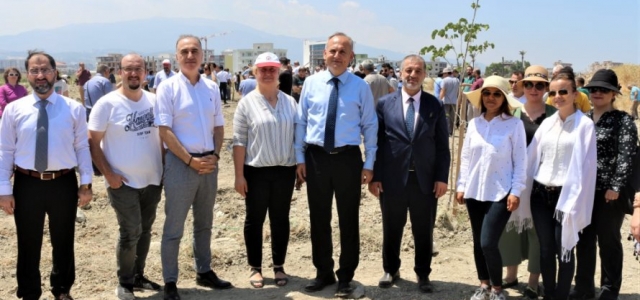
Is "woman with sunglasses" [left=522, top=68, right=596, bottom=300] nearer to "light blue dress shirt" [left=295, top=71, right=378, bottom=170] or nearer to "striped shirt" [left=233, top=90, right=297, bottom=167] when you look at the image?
"light blue dress shirt" [left=295, top=71, right=378, bottom=170]

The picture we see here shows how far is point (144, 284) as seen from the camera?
4938 mm

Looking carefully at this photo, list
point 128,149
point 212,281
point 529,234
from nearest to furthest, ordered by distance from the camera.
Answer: point 128,149 → point 529,234 → point 212,281

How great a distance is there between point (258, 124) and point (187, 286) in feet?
5.53

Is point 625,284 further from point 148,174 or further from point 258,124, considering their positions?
point 148,174

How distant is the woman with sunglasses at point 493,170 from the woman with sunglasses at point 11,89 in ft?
23.5

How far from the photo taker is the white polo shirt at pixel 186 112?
14.2 ft

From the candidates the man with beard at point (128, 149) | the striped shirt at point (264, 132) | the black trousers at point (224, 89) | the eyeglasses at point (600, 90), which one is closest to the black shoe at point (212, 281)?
the man with beard at point (128, 149)

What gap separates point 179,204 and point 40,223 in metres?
1.03

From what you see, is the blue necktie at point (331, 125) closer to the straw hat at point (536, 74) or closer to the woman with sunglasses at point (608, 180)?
the straw hat at point (536, 74)

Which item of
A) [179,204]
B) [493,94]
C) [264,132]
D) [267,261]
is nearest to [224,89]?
[267,261]

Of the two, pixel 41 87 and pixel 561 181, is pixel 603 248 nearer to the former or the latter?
pixel 561 181

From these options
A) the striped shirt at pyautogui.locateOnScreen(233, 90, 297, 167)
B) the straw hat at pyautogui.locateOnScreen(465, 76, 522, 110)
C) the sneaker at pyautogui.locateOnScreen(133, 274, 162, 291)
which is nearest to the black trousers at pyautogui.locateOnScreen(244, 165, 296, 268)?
the striped shirt at pyautogui.locateOnScreen(233, 90, 297, 167)

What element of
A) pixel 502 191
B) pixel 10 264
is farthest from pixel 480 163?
pixel 10 264

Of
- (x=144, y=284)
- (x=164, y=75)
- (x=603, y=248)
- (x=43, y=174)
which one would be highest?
(x=164, y=75)
